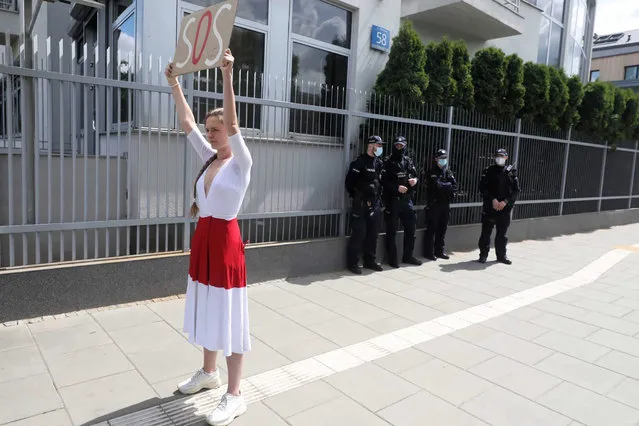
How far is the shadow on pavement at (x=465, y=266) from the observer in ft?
24.3

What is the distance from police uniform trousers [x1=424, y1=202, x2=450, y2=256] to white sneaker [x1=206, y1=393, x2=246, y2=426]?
5.51m

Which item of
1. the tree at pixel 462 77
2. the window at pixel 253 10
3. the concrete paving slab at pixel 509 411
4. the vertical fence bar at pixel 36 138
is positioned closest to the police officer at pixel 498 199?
the tree at pixel 462 77

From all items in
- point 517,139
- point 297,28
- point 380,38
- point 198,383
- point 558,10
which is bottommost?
point 198,383

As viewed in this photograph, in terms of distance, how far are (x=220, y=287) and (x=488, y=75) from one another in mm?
7763

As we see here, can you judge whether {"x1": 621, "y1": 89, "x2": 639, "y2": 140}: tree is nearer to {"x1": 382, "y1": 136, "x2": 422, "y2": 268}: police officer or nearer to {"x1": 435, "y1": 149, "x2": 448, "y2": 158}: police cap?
{"x1": 435, "y1": 149, "x2": 448, "y2": 158}: police cap

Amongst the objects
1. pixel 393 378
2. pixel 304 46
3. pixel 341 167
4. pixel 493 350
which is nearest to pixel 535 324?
pixel 493 350

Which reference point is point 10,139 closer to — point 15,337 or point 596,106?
point 15,337

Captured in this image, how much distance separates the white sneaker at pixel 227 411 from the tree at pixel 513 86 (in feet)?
27.1

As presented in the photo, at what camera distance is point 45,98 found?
4355mm

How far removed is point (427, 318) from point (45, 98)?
443cm

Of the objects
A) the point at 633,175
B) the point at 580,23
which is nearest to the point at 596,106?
the point at 633,175

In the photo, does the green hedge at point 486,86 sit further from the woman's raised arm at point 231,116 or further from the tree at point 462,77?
the woman's raised arm at point 231,116

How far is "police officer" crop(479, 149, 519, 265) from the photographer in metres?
7.79

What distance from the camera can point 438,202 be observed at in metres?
7.74
